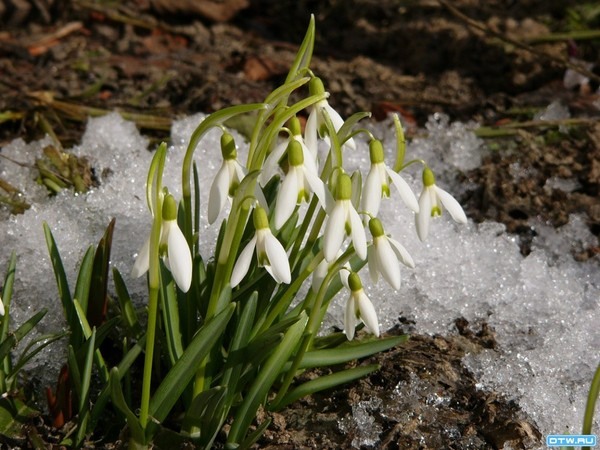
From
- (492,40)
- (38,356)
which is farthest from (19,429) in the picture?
(492,40)

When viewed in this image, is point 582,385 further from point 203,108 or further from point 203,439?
point 203,108

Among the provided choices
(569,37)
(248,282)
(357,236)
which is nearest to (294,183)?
(357,236)

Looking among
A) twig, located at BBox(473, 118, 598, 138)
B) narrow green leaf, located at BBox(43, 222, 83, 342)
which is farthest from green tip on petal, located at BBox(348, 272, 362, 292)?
twig, located at BBox(473, 118, 598, 138)

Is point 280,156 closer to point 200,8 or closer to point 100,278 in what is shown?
point 100,278

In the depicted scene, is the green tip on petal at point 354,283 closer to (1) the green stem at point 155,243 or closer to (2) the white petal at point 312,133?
(2) the white petal at point 312,133

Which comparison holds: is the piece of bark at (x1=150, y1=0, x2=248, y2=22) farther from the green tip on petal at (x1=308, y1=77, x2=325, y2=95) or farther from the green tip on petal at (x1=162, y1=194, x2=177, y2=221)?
the green tip on petal at (x1=162, y1=194, x2=177, y2=221)
